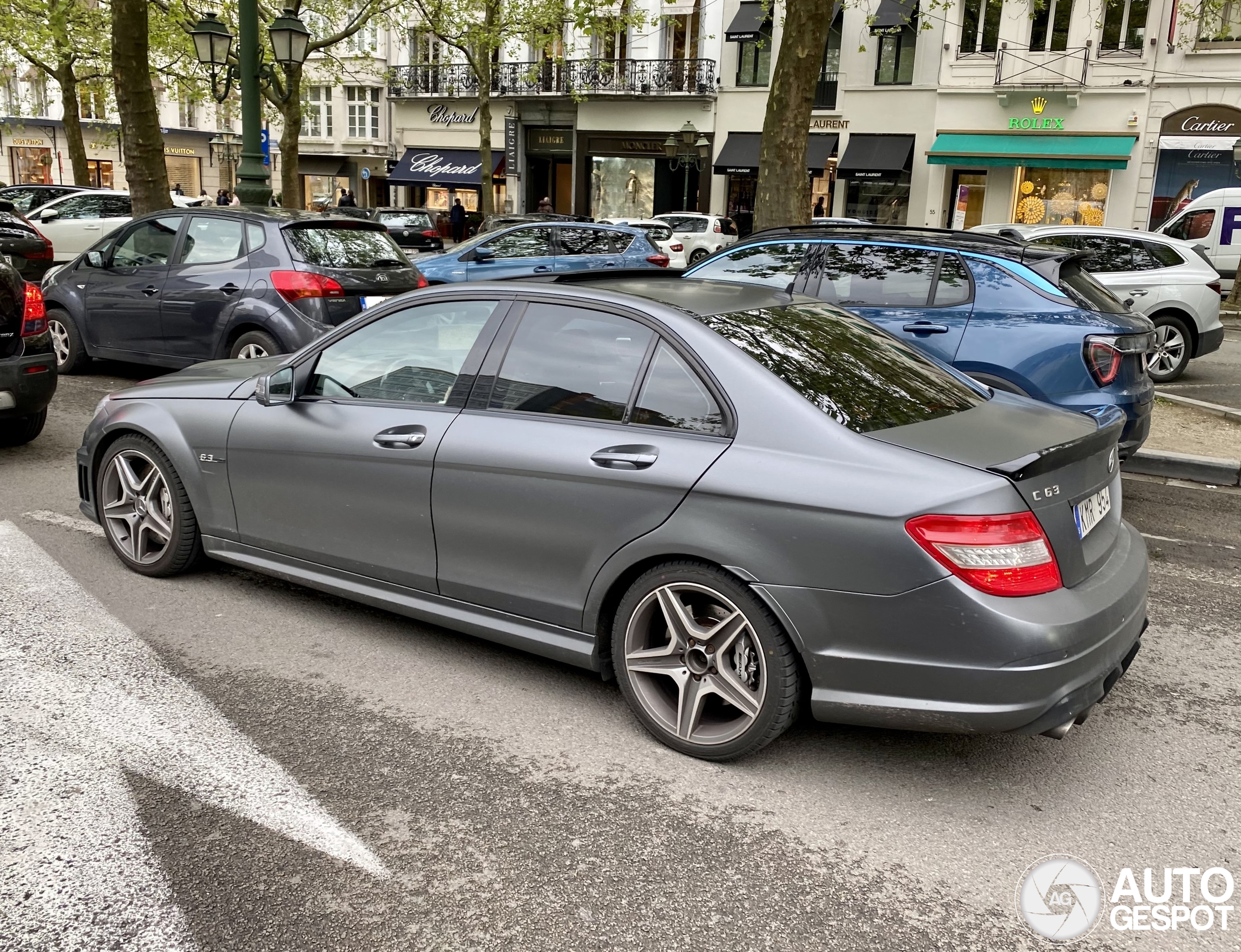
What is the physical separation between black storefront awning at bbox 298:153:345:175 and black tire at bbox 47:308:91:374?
40581mm

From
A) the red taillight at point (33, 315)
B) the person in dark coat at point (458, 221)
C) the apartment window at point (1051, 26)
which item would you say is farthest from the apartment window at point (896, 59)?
the red taillight at point (33, 315)

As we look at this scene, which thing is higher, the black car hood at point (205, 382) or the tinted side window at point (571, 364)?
the tinted side window at point (571, 364)

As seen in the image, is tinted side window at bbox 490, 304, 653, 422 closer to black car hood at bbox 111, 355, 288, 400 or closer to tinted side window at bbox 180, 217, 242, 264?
black car hood at bbox 111, 355, 288, 400

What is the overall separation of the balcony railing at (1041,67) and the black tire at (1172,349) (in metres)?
20.5

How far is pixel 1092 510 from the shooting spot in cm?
356

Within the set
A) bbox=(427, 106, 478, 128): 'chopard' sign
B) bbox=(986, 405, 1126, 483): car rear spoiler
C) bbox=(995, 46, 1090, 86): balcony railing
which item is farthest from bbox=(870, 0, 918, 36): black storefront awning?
bbox=(986, 405, 1126, 483): car rear spoiler

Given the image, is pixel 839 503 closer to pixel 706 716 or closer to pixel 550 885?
pixel 706 716

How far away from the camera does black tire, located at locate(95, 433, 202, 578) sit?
16.5ft

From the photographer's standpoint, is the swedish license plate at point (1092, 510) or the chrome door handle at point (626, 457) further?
the chrome door handle at point (626, 457)

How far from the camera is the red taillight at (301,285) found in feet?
29.2

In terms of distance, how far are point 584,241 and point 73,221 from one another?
14419 millimetres

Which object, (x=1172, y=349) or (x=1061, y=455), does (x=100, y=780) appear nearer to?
(x=1061, y=455)

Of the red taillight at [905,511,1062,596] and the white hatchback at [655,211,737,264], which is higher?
the red taillight at [905,511,1062,596]

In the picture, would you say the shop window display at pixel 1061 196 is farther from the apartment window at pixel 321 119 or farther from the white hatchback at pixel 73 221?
the apartment window at pixel 321 119
